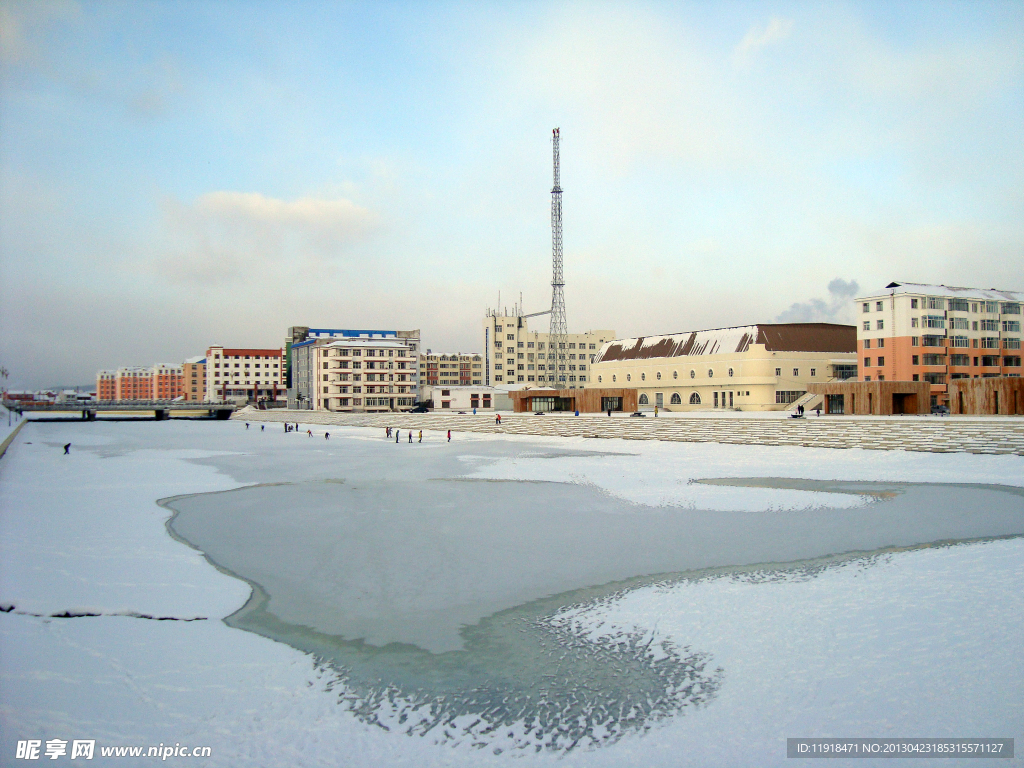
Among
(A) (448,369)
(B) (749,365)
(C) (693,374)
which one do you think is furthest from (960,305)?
(A) (448,369)

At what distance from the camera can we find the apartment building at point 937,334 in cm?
6344

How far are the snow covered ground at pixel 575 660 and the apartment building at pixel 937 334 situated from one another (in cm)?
5584

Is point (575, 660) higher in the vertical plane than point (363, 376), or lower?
lower

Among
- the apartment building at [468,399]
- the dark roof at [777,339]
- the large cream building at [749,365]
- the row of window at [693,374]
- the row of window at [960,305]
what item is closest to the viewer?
the row of window at [960,305]

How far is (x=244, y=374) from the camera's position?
602 ft

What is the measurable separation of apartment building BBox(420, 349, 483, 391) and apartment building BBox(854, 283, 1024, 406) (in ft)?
455

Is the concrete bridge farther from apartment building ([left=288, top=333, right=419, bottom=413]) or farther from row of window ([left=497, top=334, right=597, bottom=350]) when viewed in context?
row of window ([left=497, top=334, right=597, bottom=350])

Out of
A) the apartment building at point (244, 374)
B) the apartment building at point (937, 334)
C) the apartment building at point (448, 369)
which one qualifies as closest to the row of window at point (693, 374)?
the apartment building at point (937, 334)

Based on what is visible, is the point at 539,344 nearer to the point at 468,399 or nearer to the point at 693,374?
the point at 468,399

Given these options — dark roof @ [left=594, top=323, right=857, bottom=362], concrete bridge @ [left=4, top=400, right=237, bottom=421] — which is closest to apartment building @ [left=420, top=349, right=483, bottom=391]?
concrete bridge @ [left=4, top=400, right=237, bottom=421]

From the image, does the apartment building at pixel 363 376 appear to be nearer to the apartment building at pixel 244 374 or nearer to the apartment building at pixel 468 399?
the apartment building at pixel 468 399

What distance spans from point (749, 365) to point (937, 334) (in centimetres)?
1918

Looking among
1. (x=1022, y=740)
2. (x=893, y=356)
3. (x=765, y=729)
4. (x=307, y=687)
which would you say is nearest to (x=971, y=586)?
(x=1022, y=740)

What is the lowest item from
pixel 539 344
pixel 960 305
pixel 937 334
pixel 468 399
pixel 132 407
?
pixel 132 407
